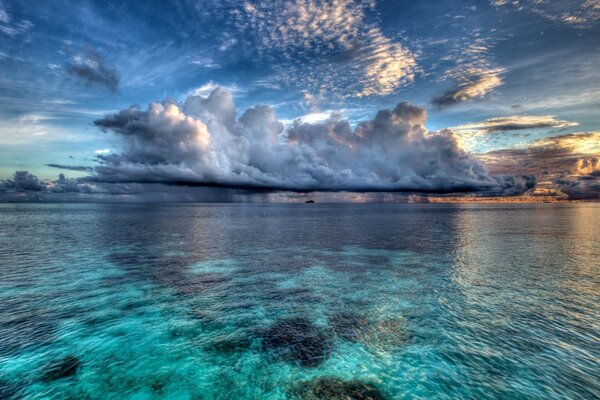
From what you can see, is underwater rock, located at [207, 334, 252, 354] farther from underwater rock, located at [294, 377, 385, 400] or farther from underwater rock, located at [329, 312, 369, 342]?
underwater rock, located at [329, 312, 369, 342]

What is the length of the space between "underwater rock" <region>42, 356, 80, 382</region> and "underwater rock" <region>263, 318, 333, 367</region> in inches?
368

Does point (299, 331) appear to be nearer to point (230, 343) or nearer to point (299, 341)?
point (299, 341)

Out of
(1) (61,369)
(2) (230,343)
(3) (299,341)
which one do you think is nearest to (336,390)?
(3) (299,341)

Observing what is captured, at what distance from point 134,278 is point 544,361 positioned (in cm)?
3397

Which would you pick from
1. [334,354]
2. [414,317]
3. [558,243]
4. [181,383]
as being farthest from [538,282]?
[558,243]

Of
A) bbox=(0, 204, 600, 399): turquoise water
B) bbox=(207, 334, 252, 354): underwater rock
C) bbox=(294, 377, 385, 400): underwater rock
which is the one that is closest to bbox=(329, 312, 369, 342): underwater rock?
bbox=(0, 204, 600, 399): turquoise water

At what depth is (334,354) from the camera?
51.5ft

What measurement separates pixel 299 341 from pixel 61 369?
38.9 ft

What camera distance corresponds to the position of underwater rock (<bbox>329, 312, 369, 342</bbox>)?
18.0 m

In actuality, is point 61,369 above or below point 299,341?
above

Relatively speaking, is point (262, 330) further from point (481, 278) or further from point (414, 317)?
point (481, 278)

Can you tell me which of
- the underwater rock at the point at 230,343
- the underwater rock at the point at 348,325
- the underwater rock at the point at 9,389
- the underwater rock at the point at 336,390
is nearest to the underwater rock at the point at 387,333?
the underwater rock at the point at 348,325

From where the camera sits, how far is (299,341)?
17.3m

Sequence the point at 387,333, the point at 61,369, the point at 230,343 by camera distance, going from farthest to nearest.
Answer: the point at 387,333 < the point at 230,343 < the point at 61,369
